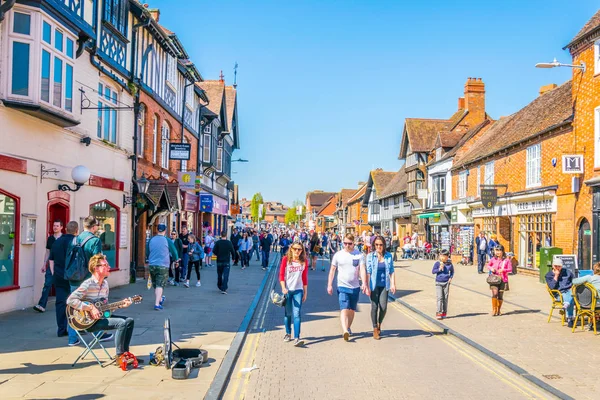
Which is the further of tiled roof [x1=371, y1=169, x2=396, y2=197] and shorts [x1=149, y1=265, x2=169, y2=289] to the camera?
tiled roof [x1=371, y1=169, x2=396, y2=197]

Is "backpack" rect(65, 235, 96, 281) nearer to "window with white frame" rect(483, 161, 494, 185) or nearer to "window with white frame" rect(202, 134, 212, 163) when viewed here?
"window with white frame" rect(202, 134, 212, 163)

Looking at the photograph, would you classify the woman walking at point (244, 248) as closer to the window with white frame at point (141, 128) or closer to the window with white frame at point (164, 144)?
the window with white frame at point (164, 144)

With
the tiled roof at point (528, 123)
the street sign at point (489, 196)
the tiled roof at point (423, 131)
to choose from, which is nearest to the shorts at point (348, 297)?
the tiled roof at point (528, 123)

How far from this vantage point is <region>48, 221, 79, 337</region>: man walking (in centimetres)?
912

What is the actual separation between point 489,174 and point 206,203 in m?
14.7

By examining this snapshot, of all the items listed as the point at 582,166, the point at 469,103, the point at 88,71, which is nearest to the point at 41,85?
the point at 88,71

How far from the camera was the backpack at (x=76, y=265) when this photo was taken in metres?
8.59

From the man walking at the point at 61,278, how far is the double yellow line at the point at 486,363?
620 centimetres

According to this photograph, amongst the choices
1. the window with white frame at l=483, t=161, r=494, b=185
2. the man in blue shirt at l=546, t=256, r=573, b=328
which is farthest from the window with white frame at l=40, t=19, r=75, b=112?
the window with white frame at l=483, t=161, r=494, b=185

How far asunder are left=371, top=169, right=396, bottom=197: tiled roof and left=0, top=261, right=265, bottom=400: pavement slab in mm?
51560

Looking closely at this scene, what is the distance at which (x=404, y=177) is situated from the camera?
55.0 meters

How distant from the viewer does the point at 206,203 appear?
30922mm

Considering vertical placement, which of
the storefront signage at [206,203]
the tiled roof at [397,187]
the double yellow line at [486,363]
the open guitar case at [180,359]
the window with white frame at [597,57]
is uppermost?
the window with white frame at [597,57]

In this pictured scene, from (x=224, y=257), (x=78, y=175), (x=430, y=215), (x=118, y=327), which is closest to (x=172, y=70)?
(x=224, y=257)
